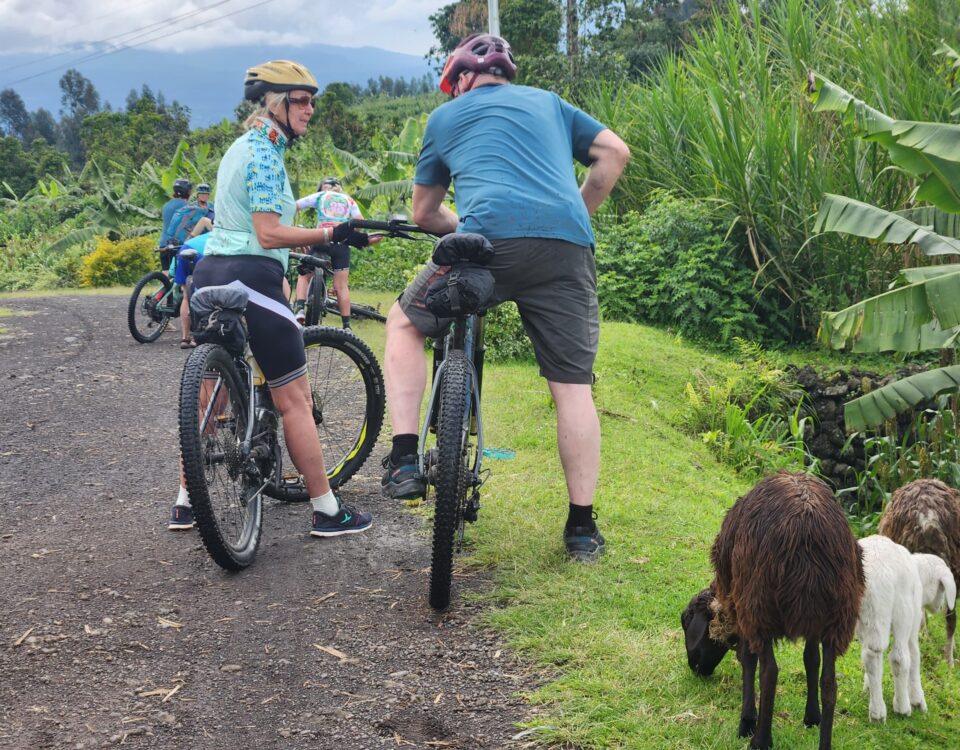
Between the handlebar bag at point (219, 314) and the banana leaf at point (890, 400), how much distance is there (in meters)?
4.50

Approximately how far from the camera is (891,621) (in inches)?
123

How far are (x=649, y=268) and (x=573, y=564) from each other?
27.1 ft

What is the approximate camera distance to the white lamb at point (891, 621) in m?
3.03

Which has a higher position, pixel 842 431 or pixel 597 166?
pixel 597 166

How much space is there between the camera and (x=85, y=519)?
5.33m

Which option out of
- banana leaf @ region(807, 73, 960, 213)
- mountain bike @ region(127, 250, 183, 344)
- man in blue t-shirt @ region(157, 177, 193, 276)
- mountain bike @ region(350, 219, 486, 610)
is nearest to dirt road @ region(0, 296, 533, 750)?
mountain bike @ region(350, 219, 486, 610)

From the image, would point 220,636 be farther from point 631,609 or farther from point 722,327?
point 722,327

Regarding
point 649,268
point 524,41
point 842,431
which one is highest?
point 524,41

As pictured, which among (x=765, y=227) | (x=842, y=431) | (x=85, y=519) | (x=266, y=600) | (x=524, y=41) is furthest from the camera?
(x=524, y=41)

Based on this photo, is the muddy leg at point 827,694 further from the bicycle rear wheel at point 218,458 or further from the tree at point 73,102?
the tree at point 73,102

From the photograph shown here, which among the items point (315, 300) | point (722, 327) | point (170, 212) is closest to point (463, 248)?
point (315, 300)

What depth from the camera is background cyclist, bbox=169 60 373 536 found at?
430 cm

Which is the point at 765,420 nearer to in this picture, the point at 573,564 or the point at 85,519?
the point at 573,564

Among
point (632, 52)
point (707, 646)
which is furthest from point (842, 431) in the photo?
point (632, 52)
